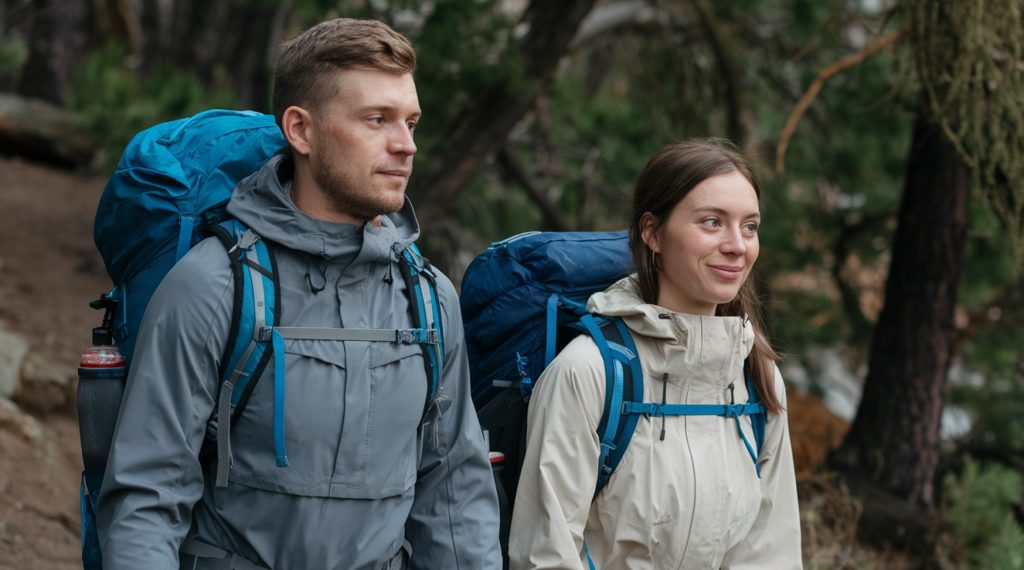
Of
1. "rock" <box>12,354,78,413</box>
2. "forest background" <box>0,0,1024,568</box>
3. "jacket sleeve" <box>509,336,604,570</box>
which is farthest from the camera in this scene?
"rock" <box>12,354,78,413</box>

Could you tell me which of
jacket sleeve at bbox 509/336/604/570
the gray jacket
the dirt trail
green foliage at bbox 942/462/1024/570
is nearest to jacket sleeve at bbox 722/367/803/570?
jacket sleeve at bbox 509/336/604/570

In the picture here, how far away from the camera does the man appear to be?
2.07m

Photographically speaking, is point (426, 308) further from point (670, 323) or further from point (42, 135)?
point (42, 135)

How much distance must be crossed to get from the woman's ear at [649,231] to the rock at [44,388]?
135 inches

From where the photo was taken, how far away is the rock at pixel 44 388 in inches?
205

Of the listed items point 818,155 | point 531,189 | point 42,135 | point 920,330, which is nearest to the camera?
point 920,330

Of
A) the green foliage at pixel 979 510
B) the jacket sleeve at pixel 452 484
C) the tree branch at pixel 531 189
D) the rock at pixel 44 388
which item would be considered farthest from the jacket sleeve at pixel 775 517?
the tree branch at pixel 531 189

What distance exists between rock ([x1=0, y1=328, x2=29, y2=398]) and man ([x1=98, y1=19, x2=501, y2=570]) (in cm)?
334

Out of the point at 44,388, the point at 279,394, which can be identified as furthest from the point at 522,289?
the point at 44,388

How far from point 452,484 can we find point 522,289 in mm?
630

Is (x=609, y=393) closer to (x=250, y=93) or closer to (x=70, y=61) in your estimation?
(x=250, y=93)

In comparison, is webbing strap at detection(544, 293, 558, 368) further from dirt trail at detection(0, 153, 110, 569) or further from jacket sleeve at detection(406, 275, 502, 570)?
dirt trail at detection(0, 153, 110, 569)

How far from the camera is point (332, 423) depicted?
2.16 metres

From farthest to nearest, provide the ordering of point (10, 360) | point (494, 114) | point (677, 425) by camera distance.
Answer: point (494, 114), point (10, 360), point (677, 425)
